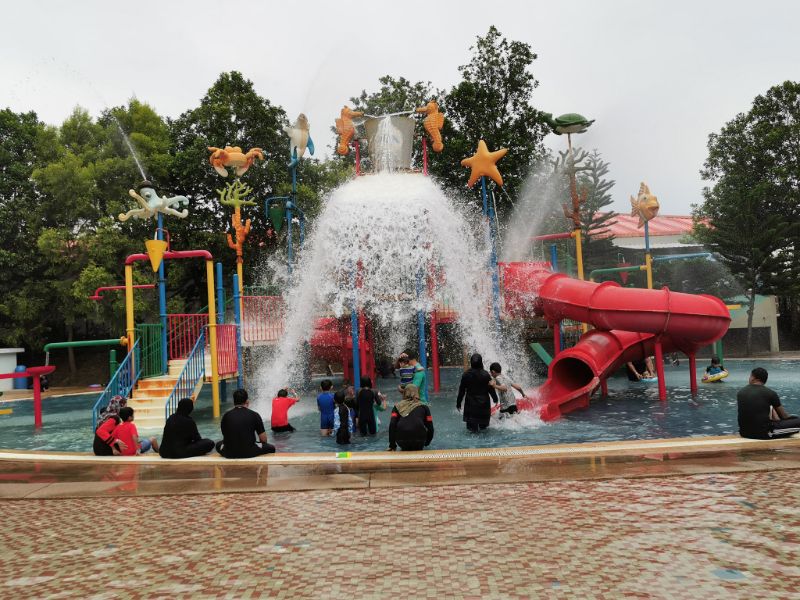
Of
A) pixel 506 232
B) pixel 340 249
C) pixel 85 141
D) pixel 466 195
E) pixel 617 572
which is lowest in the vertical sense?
pixel 617 572

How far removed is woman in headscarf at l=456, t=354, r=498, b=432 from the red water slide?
1.93 meters

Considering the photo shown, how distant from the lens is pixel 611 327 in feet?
42.1

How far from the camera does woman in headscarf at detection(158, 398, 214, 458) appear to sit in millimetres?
8336

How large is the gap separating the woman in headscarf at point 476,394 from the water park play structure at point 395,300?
1889 millimetres

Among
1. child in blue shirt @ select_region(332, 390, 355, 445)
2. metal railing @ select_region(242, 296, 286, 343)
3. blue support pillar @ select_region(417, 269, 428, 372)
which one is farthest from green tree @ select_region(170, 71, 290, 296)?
child in blue shirt @ select_region(332, 390, 355, 445)

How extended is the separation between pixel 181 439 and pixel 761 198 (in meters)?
30.9

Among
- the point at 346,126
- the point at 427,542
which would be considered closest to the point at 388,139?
the point at 346,126

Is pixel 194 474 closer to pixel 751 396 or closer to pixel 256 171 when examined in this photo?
A: pixel 751 396

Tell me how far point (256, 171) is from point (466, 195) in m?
10.3

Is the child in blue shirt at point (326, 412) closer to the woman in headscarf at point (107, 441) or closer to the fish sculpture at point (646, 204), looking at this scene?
the woman in headscarf at point (107, 441)

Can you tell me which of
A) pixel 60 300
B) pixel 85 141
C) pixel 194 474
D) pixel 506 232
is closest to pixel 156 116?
pixel 85 141

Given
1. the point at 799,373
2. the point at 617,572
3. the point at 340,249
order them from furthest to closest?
1. the point at 799,373
2. the point at 340,249
3. the point at 617,572

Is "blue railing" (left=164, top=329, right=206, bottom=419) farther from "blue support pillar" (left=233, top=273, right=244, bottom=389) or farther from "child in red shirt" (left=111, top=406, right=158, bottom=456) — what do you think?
"child in red shirt" (left=111, top=406, right=158, bottom=456)

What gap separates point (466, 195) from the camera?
31484 millimetres
